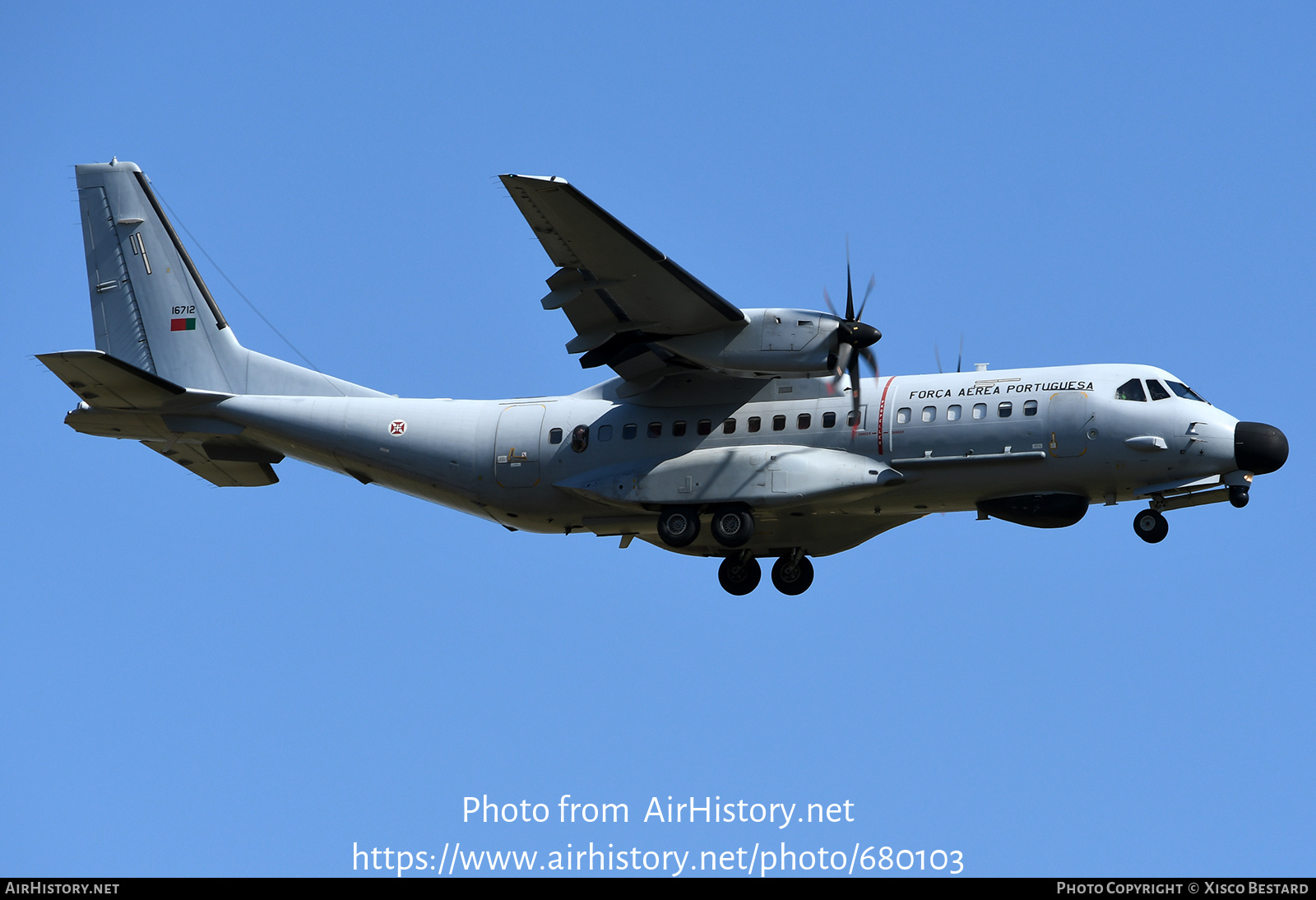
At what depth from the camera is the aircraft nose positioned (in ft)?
66.0

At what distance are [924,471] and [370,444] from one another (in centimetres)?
912

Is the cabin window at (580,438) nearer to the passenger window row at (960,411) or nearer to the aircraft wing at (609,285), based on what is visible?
the aircraft wing at (609,285)

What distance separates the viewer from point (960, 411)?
838 inches

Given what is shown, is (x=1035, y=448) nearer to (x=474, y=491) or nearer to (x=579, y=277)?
(x=579, y=277)

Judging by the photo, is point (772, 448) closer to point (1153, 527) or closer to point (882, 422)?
point (882, 422)

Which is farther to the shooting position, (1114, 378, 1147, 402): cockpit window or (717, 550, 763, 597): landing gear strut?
(717, 550, 763, 597): landing gear strut

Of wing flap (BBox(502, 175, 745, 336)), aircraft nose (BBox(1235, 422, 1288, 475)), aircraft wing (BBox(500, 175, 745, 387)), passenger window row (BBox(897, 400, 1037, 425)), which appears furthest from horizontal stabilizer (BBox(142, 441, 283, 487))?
aircraft nose (BBox(1235, 422, 1288, 475))

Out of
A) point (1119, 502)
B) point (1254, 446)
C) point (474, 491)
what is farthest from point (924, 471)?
point (474, 491)

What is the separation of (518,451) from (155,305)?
24.6ft

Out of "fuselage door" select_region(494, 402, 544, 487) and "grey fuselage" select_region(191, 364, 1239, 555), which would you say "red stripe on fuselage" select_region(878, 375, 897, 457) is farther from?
"fuselage door" select_region(494, 402, 544, 487)

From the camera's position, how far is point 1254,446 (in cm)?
2012

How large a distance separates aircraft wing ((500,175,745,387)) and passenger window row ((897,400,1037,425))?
2.88 m

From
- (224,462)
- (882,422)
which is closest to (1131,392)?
(882,422)
